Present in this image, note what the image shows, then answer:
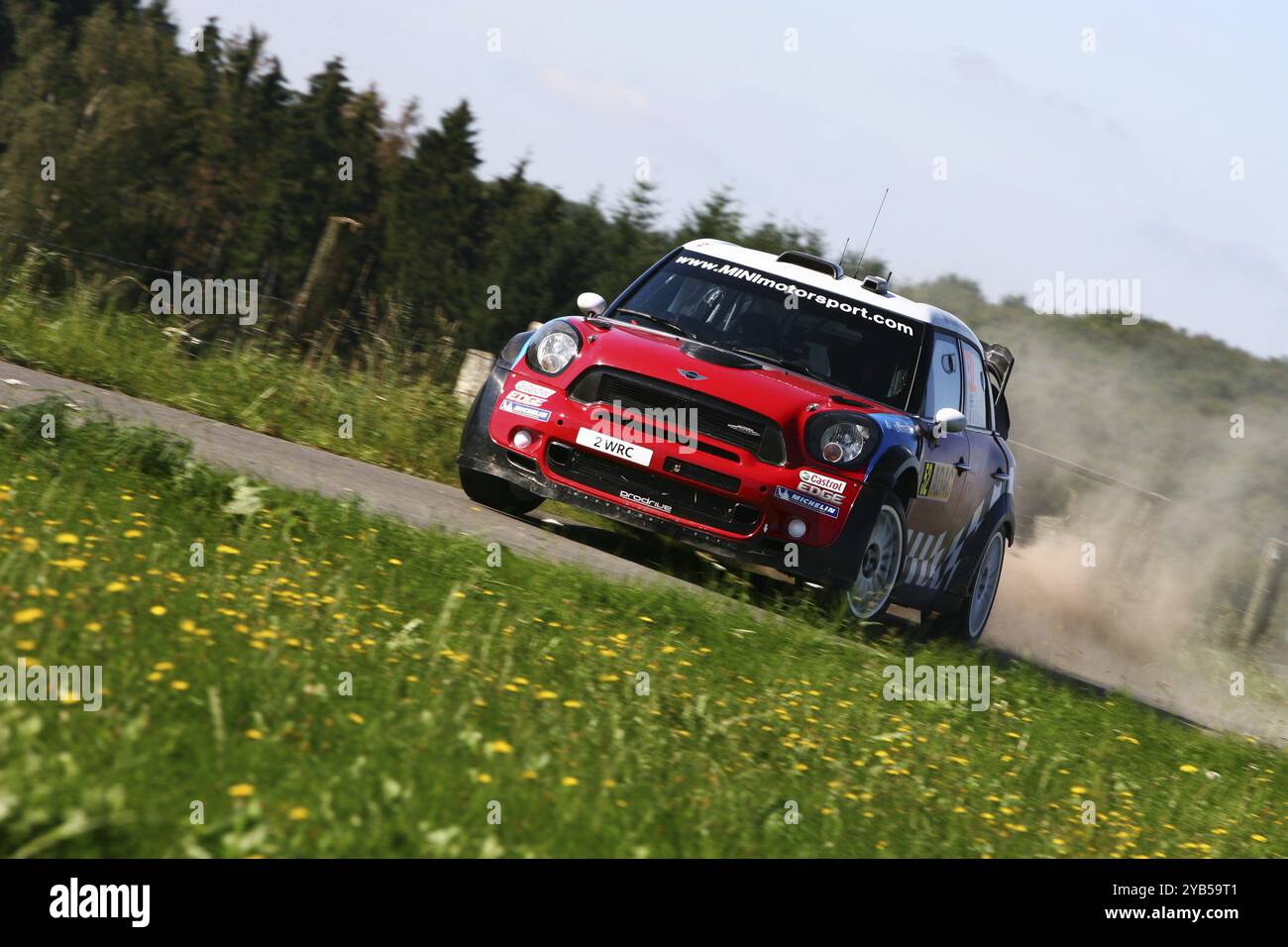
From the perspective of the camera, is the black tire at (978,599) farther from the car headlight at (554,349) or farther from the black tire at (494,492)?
the car headlight at (554,349)

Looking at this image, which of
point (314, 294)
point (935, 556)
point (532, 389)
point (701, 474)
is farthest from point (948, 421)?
point (314, 294)

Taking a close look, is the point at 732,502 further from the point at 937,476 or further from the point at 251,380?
the point at 251,380

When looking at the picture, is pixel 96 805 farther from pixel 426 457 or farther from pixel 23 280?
pixel 23 280

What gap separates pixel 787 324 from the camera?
379 inches

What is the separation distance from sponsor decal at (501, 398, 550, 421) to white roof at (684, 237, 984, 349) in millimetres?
2013

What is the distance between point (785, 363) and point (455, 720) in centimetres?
493

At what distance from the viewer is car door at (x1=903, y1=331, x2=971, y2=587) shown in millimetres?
9188

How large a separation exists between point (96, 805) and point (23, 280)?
10370 millimetres

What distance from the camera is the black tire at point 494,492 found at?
9.59 m

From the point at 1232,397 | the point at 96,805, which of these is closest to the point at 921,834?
the point at 96,805

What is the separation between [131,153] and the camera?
3593 inches

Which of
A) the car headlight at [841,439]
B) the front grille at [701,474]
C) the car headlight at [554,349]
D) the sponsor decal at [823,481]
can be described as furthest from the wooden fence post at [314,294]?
the sponsor decal at [823,481]

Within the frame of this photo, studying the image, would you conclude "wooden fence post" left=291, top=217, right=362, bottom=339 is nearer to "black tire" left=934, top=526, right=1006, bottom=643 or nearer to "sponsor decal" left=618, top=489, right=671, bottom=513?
"sponsor decal" left=618, top=489, right=671, bottom=513

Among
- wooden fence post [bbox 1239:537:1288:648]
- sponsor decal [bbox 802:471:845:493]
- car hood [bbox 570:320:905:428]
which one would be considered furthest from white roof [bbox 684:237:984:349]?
wooden fence post [bbox 1239:537:1288:648]
